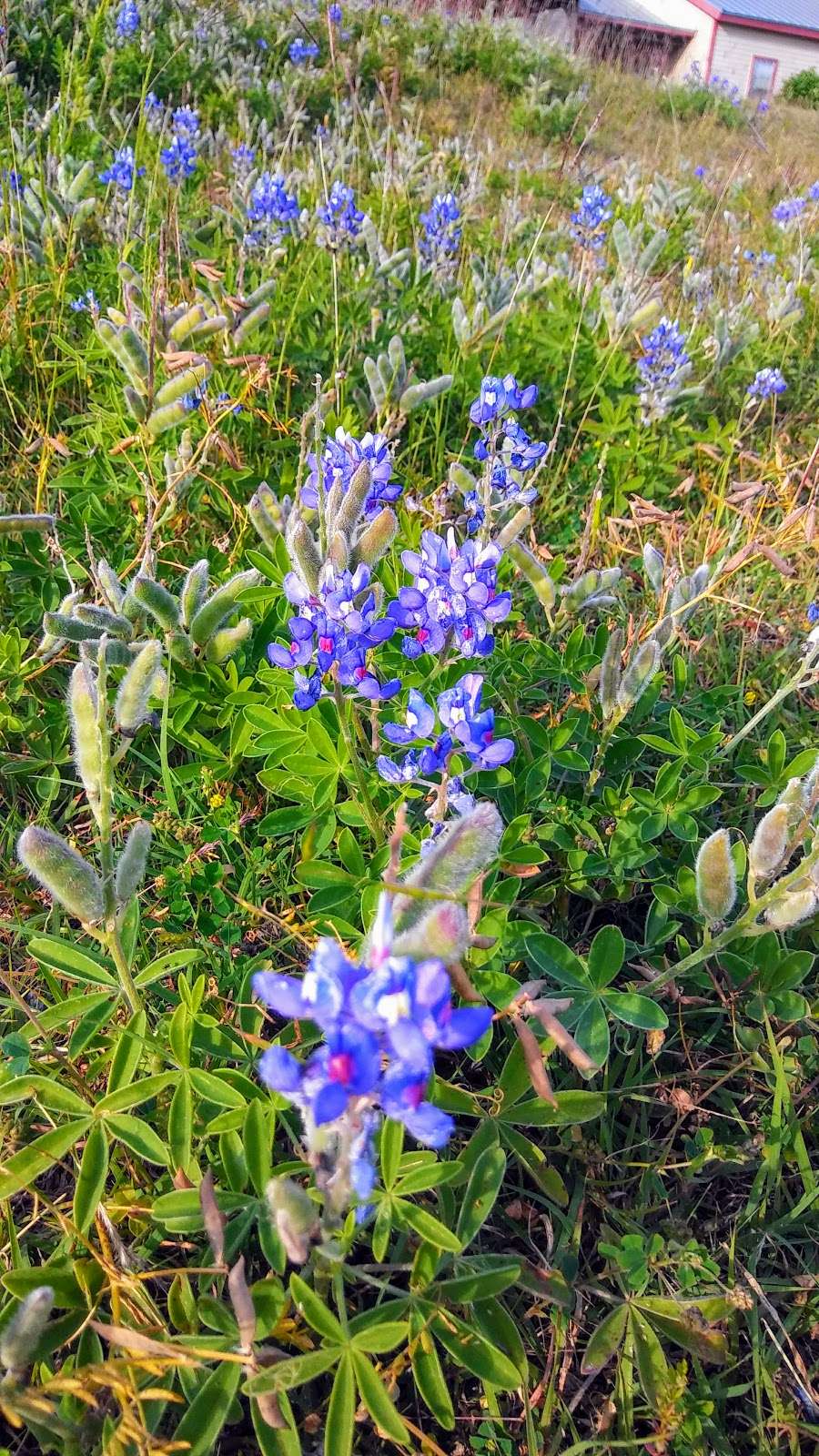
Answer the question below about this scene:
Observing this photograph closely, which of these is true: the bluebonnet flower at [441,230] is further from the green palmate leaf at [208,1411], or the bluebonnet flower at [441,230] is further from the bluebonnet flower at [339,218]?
the green palmate leaf at [208,1411]

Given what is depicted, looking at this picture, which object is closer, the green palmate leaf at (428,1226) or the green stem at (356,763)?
the green palmate leaf at (428,1226)

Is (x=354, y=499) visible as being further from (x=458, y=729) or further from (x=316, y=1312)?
(x=316, y=1312)

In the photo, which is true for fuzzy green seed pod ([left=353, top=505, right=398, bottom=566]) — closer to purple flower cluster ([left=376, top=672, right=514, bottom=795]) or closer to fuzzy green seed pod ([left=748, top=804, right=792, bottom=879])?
purple flower cluster ([left=376, top=672, right=514, bottom=795])

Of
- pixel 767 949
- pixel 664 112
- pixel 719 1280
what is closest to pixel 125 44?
pixel 767 949

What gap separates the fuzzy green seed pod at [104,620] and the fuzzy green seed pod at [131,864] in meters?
0.59

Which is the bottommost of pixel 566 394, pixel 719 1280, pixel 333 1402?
pixel 719 1280

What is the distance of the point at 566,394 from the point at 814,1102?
238 centimetres

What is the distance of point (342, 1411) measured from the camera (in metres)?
1.13

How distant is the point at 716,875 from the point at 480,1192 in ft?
1.84

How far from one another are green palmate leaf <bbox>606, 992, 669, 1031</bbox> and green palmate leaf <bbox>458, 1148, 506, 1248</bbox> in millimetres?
315

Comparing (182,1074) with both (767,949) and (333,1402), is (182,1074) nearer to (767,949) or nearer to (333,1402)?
(333,1402)

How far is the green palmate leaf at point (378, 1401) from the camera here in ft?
3.71

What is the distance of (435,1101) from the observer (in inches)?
54.0

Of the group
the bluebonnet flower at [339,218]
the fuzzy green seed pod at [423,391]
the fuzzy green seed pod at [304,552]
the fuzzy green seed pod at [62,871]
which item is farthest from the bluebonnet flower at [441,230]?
the fuzzy green seed pod at [62,871]
